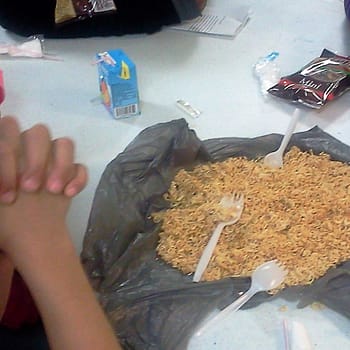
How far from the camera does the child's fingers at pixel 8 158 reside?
59cm

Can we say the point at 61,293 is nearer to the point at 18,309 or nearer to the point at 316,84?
the point at 18,309

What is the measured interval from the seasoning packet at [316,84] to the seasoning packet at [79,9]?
344 millimetres

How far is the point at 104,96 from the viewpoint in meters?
1.00

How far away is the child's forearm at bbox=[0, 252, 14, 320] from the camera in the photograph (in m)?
0.67

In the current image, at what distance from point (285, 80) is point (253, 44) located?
172 millimetres

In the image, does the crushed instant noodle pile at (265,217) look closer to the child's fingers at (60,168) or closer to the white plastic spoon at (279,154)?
the white plastic spoon at (279,154)

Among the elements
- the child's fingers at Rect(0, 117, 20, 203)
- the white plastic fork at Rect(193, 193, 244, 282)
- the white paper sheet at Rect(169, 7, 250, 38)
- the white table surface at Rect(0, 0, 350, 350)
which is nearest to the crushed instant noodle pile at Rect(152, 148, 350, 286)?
the white plastic fork at Rect(193, 193, 244, 282)

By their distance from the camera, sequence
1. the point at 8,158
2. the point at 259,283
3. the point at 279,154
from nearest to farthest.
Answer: the point at 8,158
the point at 259,283
the point at 279,154

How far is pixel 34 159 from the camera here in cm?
A: 60

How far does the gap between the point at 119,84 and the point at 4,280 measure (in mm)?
377

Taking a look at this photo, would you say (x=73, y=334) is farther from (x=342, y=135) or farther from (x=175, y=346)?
(x=342, y=135)

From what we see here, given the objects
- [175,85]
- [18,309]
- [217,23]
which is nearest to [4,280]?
[18,309]

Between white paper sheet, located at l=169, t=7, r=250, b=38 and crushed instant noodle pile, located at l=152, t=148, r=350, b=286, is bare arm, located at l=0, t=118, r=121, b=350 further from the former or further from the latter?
white paper sheet, located at l=169, t=7, r=250, b=38

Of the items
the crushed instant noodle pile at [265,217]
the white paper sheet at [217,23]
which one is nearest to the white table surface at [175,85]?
the white paper sheet at [217,23]
